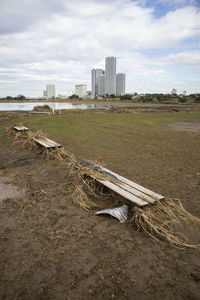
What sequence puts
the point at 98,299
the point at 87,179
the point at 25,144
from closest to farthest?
the point at 98,299 → the point at 87,179 → the point at 25,144

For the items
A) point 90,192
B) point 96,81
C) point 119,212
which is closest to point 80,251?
point 119,212

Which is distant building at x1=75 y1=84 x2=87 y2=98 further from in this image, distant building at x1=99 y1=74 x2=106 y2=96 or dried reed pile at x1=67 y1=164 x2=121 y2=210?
dried reed pile at x1=67 y1=164 x2=121 y2=210

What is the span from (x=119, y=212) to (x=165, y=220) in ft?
2.37

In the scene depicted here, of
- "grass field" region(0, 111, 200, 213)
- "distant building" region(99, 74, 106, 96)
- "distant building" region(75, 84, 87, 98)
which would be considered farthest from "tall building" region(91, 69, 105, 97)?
"grass field" region(0, 111, 200, 213)

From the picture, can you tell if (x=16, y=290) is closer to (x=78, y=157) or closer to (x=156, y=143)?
(x=78, y=157)

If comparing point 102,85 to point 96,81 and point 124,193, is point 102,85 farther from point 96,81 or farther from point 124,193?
point 124,193

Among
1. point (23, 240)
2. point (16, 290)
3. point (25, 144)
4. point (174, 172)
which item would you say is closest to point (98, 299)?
point (16, 290)

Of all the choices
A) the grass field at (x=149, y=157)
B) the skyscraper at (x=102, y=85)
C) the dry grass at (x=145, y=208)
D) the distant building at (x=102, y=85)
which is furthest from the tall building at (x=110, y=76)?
the dry grass at (x=145, y=208)

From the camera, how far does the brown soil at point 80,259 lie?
205cm

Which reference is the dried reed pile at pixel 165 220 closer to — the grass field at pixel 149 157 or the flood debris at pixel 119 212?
the flood debris at pixel 119 212

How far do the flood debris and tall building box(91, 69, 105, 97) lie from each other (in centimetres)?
18064

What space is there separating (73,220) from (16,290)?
127cm

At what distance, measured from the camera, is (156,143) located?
28.1 feet

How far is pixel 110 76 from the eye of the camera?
16725cm
